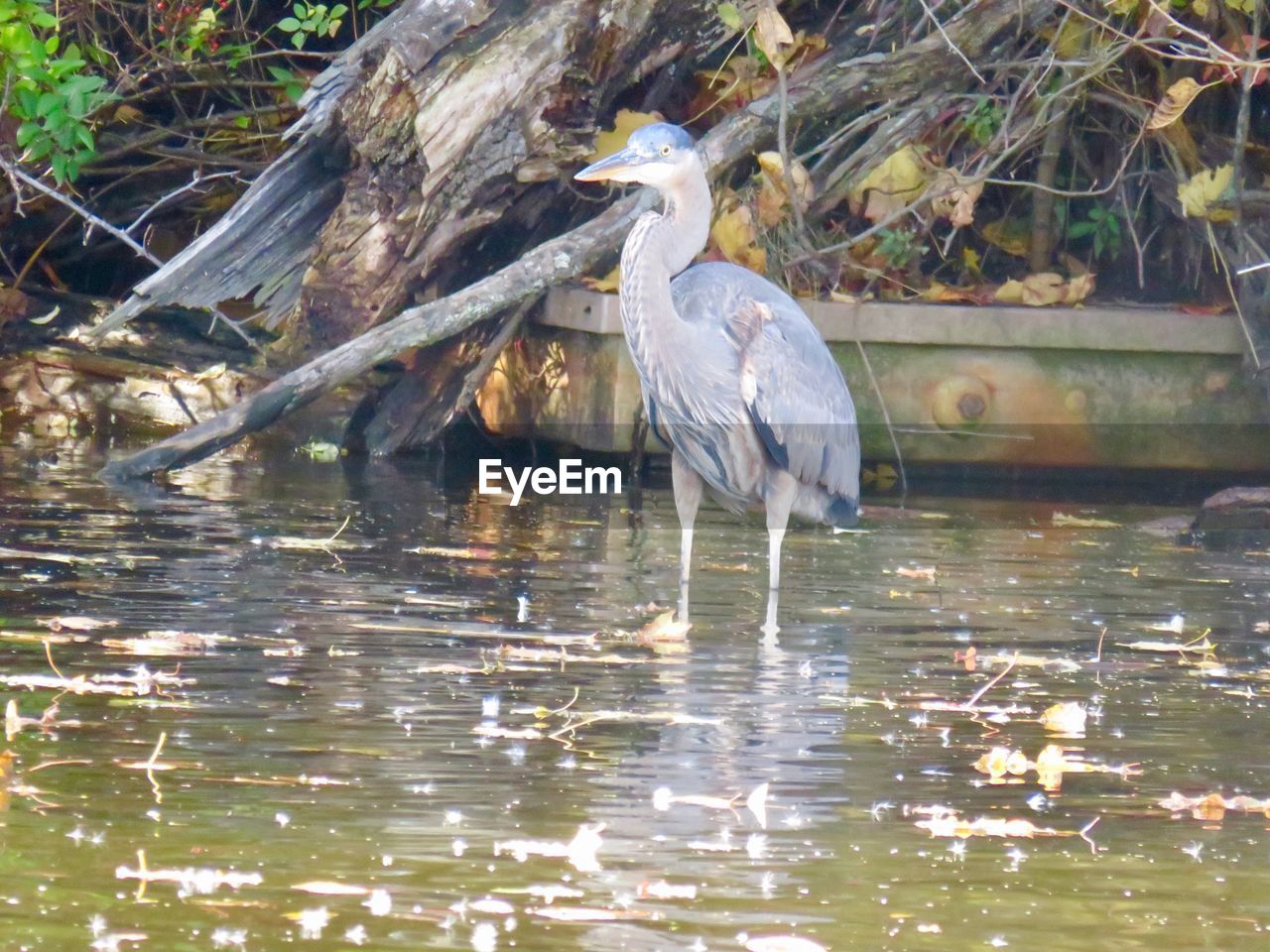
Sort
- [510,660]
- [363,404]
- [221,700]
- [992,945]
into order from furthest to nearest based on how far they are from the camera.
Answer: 1. [363,404]
2. [510,660]
3. [221,700]
4. [992,945]

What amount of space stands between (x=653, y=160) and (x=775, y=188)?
7.50 ft

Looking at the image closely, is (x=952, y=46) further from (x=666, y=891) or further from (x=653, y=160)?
(x=666, y=891)

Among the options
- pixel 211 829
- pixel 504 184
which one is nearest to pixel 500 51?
pixel 504 184

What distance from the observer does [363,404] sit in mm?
9836

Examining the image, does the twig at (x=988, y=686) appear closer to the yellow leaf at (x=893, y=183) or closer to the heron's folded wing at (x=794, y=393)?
the heron's folded wing at (x=794, y=393)

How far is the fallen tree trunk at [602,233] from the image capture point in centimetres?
766

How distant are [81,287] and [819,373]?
18.8ft

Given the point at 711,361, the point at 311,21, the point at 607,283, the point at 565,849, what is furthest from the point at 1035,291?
the point at 565,849

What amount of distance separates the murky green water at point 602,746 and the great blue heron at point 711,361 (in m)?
0.34

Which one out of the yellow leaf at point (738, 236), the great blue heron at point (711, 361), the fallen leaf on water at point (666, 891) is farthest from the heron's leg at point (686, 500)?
the fallen leaf on water at point (666, 891)

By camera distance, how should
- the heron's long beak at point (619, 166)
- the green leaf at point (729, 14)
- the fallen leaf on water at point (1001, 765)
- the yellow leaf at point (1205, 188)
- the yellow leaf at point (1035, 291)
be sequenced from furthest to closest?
the yellow leaf at point (1035, 291)
the yellow leaf at point (1205, 188)
the green leaf at point (729, 14)
the heron's long beak at point (619, 166)
the fallen leaf on water at point (1001, 765)

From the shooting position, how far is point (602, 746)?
4066 millimetres

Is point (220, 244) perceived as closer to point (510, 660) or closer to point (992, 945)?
point (510, 660)

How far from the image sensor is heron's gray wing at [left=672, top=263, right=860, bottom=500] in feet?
21.6
